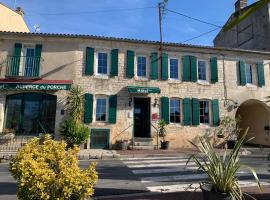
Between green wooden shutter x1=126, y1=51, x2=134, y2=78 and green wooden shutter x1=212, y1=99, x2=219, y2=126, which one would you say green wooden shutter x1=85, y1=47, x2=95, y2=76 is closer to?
green wooden shutter x1=126, y1=51, x2=134, y2=78

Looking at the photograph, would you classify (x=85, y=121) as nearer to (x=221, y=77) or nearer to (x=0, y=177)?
(x=0, y=177)

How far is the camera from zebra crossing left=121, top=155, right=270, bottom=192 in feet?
22.1

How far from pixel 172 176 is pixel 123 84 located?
859 cm

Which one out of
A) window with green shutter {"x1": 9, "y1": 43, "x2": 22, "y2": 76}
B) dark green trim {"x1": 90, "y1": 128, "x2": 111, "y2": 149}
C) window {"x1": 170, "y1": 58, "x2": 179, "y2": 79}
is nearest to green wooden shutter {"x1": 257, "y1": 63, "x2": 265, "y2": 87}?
window {"x1": 170, "y1": 58, "x2": 179, "y2": 79}

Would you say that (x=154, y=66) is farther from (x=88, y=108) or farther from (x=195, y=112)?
(x=88, y=108)

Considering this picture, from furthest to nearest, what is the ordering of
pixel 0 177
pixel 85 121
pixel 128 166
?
pixel 85 121, pixel 128 166, pixel 0 177

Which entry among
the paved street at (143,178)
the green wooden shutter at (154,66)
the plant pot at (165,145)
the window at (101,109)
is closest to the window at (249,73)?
the green wooden shutter at (154,66)

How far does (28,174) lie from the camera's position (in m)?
3.76

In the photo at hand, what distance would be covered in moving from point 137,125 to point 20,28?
41.0ft

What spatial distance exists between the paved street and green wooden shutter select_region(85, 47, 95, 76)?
6.84m

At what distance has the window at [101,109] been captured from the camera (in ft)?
50.6

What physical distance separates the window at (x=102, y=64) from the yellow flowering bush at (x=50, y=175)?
11.8 metres

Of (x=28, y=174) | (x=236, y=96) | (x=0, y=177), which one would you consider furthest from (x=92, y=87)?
(x=28, y=174)

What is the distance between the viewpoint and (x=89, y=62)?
15484mm
